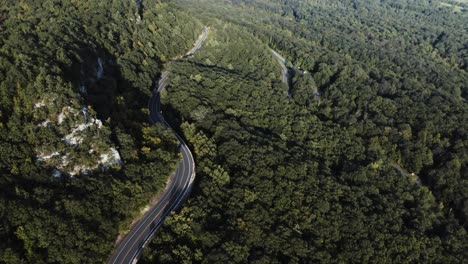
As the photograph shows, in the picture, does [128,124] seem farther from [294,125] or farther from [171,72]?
[294,125]

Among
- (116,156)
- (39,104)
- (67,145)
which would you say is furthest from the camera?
(116,156)

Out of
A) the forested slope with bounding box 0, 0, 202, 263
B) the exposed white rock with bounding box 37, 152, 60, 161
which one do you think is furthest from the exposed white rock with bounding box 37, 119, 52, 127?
the exposed white rock with bounding box 37, 152, 60, 161

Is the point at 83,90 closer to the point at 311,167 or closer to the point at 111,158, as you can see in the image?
the point at 111,158

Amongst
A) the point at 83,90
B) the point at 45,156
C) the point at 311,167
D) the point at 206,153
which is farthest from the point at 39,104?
the point at 311,167

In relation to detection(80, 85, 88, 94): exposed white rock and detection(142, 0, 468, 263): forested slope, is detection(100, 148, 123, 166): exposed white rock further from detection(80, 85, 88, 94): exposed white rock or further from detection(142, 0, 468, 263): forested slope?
detection(80, 85, 88, 94): exposed white rock

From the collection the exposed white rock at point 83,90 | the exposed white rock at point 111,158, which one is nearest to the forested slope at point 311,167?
the exposed white rock at point 111,158

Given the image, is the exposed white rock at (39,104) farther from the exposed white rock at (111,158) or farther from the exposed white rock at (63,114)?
the exposed white rock at (111,158)
